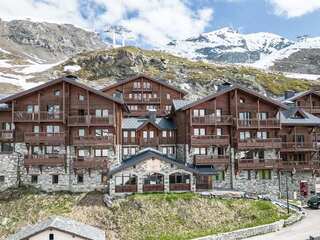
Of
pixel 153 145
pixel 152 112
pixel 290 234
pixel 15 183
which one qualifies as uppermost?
pixel 152 112

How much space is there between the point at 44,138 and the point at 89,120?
5406 millimetres

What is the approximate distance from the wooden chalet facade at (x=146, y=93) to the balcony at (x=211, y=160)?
73.7 ft

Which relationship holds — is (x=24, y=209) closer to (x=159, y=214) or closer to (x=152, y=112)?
(x=159, y=214)

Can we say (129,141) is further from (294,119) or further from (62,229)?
(62,229)

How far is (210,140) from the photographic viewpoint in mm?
51219

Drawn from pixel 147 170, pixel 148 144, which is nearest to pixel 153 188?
pixel 147 170

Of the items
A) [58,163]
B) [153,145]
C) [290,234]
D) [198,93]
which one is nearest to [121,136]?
[153,145]

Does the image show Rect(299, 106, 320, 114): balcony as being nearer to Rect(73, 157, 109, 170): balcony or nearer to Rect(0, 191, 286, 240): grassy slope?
Rect(0, 191, 286, 240): grassy slope

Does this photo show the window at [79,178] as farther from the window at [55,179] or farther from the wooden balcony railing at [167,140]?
the wooden balcony railing at [167,140]

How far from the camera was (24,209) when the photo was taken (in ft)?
148

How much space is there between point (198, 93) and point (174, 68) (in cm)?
2056

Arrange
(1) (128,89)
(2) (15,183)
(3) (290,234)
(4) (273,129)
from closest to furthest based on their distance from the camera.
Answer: (3) (290,234)
(2) (15,183)
(4) (273,129)
(1) (128,89)

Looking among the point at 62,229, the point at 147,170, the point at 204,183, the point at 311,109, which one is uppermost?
the point at 311,109

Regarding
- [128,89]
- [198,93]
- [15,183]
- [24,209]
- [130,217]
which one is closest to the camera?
[130,217]
